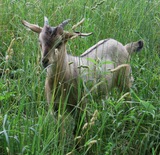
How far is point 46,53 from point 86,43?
1.78m

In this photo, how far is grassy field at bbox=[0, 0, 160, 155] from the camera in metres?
3.63

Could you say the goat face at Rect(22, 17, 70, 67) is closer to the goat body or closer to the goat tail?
the goat body

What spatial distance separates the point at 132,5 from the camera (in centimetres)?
749

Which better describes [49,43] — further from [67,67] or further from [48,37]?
[67,67]

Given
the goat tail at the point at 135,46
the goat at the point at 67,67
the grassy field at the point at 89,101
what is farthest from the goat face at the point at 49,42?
the goat tail at the point at 135,46

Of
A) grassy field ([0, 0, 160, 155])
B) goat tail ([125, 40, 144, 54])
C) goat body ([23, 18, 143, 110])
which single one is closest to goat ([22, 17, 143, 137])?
goat body ([23, 18, 143, 110])

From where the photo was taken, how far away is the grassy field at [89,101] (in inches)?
143

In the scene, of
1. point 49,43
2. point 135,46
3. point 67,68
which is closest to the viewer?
point 49,43

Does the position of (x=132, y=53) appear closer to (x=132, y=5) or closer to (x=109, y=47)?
(x=109, y=47)

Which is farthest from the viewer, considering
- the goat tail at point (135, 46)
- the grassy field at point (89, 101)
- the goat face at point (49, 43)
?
the goat tail at point (135, 46)

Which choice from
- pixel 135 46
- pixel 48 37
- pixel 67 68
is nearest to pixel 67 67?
pixel 67 68

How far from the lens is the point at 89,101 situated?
4.77 m

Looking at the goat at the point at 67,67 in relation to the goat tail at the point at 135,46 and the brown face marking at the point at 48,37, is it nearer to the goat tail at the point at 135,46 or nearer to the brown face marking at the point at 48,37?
the brown face marking at the point at 48,37

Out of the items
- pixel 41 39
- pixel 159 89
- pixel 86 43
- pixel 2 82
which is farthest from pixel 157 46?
pixel 2 82
